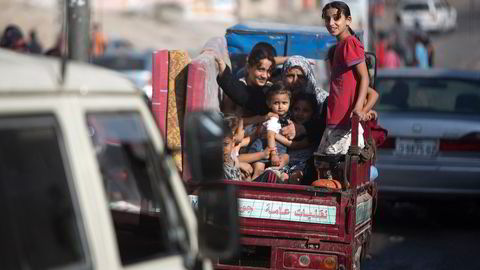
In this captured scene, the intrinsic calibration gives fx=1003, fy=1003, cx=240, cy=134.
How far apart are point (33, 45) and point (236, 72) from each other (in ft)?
30.1

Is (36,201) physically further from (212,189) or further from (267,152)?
(267,152)

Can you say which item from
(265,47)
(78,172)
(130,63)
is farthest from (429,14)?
(78,172)

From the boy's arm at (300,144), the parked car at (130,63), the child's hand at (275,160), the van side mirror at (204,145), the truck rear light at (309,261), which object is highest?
the van side mirror at (204,145)

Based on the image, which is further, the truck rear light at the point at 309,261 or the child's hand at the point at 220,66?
the child's hand at the point at 220,66

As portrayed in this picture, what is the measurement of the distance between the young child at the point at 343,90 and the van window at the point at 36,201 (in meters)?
4.32

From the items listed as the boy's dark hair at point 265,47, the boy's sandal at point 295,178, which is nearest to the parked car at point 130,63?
the boy's dark hair at point 265,47

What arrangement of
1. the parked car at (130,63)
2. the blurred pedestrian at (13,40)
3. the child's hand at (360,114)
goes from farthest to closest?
the parked car at (130,63) < the blurred pedestrian at (13,40) < the child's hand at (360,114)

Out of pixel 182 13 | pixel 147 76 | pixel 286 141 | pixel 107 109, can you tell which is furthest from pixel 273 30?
pixel 182 13

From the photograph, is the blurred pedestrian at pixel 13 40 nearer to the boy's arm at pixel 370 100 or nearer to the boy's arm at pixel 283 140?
the boy's arm at pixel 283 140

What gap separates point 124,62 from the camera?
2423cm

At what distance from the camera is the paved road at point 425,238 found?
8.78m

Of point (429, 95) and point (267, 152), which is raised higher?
point (429, 95)

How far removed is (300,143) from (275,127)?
224mm

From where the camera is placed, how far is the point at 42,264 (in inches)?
110
